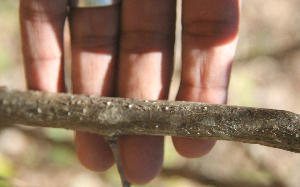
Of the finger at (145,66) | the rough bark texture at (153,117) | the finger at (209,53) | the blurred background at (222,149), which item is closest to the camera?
the rough bark texture at (153,117)

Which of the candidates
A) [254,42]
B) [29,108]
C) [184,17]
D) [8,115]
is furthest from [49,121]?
[254,42]

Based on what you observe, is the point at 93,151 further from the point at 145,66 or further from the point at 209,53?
the point at 209,53

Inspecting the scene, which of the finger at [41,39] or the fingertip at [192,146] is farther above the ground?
the finger at [41,39]

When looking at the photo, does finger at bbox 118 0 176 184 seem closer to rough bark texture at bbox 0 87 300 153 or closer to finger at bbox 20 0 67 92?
rough bark texture at bbox 0 87 300 153

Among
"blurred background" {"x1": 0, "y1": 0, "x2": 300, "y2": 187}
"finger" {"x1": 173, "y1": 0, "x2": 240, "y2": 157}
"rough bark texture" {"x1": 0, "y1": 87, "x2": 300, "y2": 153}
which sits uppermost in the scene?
"finger" {"x1": 173, "y1": 0, "x2": 240, "y2": 157}

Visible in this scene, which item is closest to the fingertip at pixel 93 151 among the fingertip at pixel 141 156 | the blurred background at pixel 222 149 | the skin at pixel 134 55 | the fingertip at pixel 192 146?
the skin at pixel 134 55

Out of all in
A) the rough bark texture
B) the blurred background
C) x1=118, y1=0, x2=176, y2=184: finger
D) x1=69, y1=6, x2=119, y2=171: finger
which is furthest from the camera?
the blurred background

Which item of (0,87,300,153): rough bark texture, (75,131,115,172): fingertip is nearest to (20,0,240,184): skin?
(75,131,115,172): fingertip

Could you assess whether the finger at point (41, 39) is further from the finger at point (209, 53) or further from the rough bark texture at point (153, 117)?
the finger at point (209, 53)
